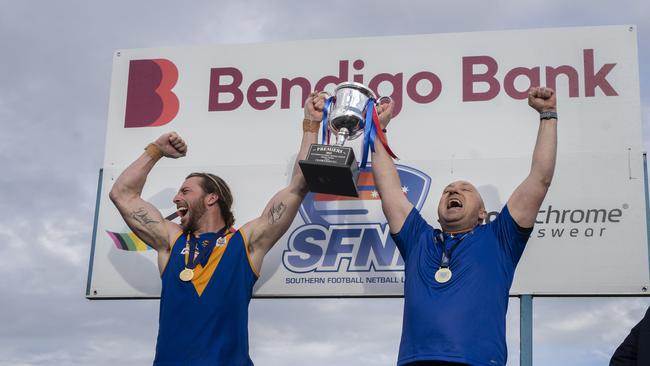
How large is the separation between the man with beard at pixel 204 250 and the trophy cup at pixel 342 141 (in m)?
0.19

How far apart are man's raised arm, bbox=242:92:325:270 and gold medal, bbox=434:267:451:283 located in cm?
121

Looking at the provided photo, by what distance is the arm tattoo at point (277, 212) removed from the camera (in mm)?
5668

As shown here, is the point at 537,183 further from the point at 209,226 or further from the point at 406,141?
the point at 209,226

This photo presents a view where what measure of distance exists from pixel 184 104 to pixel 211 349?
2.30m

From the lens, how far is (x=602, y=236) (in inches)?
231

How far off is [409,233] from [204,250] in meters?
1.23

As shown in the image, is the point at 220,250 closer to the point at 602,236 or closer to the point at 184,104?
the point at 184,104

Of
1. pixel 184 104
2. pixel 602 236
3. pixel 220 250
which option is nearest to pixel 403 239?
pixel 220 250

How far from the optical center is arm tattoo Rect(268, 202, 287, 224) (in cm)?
567

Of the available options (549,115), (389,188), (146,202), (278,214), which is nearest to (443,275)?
(389,188)

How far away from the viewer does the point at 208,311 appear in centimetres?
518

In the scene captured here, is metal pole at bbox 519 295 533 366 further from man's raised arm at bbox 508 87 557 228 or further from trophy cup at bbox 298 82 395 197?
trophy cup at bbox 298 82 395 197

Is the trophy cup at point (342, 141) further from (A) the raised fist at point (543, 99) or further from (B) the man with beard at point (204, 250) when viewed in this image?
(A) the raised fist at point (543, 99)

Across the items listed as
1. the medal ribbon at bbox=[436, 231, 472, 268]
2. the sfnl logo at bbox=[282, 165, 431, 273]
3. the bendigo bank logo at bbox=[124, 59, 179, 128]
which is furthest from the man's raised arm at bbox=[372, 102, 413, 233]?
the bendigo bank logo at bbox=[124, 59, 179, 128]
